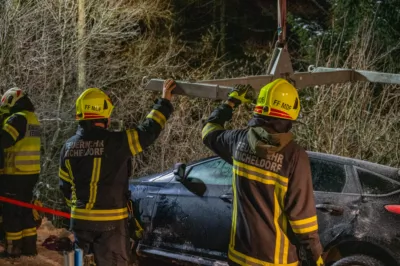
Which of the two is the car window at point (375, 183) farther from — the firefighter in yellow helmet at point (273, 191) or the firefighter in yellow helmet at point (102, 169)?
the firefighter in yellow helmet at point (102, 169)

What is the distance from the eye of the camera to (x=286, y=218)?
3.41 metres

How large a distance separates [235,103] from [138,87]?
7198 mm

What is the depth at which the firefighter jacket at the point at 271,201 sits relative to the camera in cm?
330

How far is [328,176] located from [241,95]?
5.50 feet

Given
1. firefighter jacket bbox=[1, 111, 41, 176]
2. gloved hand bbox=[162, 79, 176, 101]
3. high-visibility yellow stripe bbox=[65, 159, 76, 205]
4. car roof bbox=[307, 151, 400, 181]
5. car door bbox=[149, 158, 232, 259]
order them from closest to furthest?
gloved hand bbox=[162, 79, 176, 101]
high-visibility yellow stripe bbox=[65, 159, 76, 205]
car roof bbox=[307, 151, 400, 181]
car door bbox=[149, 158, 232, 259]
firefighter jacket bbox=[1, 111, 41, 176]

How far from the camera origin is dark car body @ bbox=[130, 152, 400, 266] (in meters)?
4.84

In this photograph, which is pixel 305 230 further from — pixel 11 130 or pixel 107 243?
pixel 11 130

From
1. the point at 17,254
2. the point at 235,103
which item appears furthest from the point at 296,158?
the point at 17,254

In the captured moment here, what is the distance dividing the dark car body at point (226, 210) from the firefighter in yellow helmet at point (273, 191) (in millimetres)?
1548

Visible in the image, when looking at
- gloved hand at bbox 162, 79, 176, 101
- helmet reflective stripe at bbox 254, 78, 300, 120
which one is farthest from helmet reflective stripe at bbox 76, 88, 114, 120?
helmet reflective stripe at bbox 254, 78, 300, 120

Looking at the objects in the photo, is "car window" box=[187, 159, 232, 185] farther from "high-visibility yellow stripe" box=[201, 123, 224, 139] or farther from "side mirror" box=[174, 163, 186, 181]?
"high-visibility yellow stripe" box=[201, 123, 224, 139]

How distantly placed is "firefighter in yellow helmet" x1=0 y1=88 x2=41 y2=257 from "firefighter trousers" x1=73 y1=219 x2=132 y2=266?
204 centimetres

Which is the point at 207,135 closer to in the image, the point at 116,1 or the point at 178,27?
the point at 116,1

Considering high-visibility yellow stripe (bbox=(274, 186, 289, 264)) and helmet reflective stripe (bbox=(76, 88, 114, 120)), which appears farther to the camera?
helmet reflective stripe (bbox=(76, 88, 114, 120))
